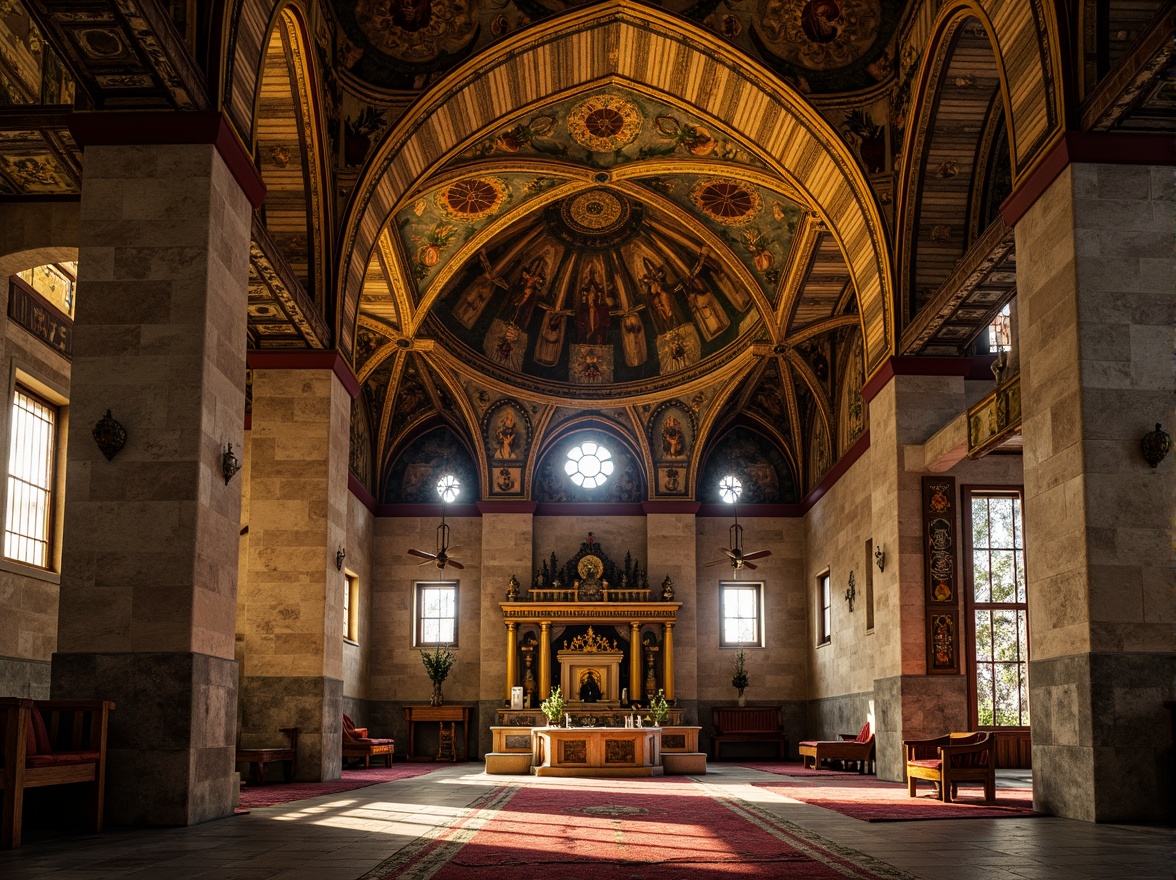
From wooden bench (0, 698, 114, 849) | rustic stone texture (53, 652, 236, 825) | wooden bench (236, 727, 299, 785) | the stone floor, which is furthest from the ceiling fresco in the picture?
wooden bench (0, 698, 114, 849)

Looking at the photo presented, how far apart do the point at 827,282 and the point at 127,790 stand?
1795cm

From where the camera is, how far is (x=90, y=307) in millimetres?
11750

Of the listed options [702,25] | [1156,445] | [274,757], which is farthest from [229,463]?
[702,25]

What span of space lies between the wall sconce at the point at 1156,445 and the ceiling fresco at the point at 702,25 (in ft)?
29.2

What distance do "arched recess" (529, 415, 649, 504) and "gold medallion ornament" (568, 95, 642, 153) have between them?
31.3 feet

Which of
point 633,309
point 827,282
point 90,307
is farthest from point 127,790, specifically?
point 633,309

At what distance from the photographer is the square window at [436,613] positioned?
1182 inches

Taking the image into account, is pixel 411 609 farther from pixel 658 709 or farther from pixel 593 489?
pixel 658 709

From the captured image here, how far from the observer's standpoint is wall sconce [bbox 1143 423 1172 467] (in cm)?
1177

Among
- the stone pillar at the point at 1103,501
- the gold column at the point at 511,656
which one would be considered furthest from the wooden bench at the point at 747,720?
the stone pillar at the point at 1103,501

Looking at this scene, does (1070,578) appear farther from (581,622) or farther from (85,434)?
(581,622)

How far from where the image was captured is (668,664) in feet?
94.3

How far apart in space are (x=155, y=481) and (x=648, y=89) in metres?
12.2

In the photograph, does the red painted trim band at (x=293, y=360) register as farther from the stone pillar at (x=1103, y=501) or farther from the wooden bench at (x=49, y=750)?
the stone pillar at (x=1103, y=501)
